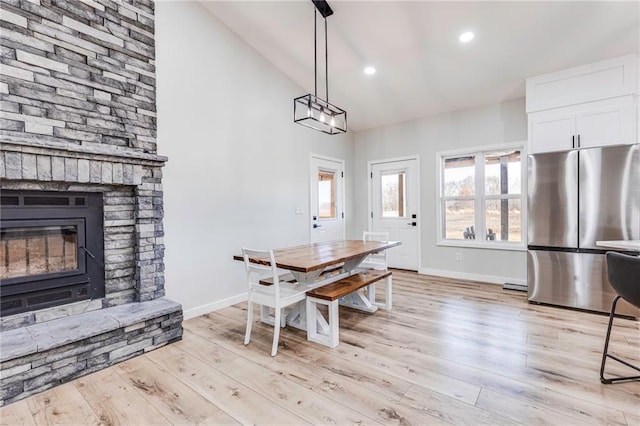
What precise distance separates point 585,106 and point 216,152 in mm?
4117

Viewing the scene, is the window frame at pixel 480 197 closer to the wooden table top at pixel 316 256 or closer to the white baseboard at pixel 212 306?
the wooden table top at pixel 316 256

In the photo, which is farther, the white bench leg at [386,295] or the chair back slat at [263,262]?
the white bench leg at [386,295]

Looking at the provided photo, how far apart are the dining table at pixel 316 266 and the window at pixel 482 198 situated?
6.51 ft

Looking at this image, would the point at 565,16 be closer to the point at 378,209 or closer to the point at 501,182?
the point at 501,182

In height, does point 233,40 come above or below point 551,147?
above

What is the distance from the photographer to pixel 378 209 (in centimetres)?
567

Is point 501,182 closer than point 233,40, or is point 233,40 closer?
point 233,40

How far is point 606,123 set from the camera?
322 cm

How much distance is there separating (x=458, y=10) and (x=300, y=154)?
260cm

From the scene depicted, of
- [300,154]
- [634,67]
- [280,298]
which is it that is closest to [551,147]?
[634,67]

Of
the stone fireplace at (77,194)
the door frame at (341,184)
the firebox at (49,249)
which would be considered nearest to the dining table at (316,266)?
the stone fireplace at (77,194)

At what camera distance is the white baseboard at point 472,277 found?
4.31 m

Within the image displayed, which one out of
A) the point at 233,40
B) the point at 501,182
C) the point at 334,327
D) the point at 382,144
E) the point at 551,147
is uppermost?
the point at 233,40

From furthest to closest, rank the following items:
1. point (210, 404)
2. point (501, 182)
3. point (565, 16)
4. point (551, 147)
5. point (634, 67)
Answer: point (501, 182) < point (551, 147) < point (634, 67) < point (565, 16) < point (210, 404)
